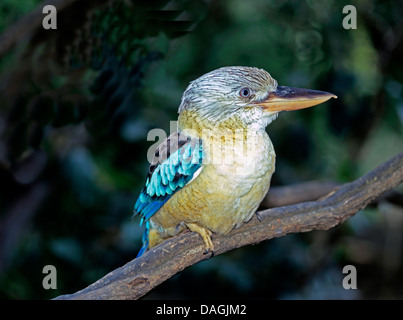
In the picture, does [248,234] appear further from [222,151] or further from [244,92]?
[244,92]

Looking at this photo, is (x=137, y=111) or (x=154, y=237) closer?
(x=154, y=237)

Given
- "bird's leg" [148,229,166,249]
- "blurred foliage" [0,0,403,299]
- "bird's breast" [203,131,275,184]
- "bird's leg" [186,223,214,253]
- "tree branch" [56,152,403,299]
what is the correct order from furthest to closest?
"blurred foliage" [0,0,403,299], "bird's leg" [148,229,166,249], "bird's leg" [186,223,214,253], "bird's breast" [203,131,275,184], "tree branch" [56,152,403,299]

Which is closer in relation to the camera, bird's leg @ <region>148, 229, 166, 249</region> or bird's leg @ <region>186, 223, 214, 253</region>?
bird's leg @ <region>186, 223, 214, 253</region>

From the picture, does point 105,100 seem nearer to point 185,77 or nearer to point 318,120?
point 185,77

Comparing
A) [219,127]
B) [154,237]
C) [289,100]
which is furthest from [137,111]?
[289,100]

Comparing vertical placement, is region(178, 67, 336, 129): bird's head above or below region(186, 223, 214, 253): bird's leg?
above

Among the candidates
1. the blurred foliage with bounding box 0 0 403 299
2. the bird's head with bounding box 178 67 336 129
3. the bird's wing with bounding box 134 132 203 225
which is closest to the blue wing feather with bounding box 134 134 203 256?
the bird's wing with bounding box 134 132 203 225

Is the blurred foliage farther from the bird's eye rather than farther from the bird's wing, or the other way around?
the bird's eye
